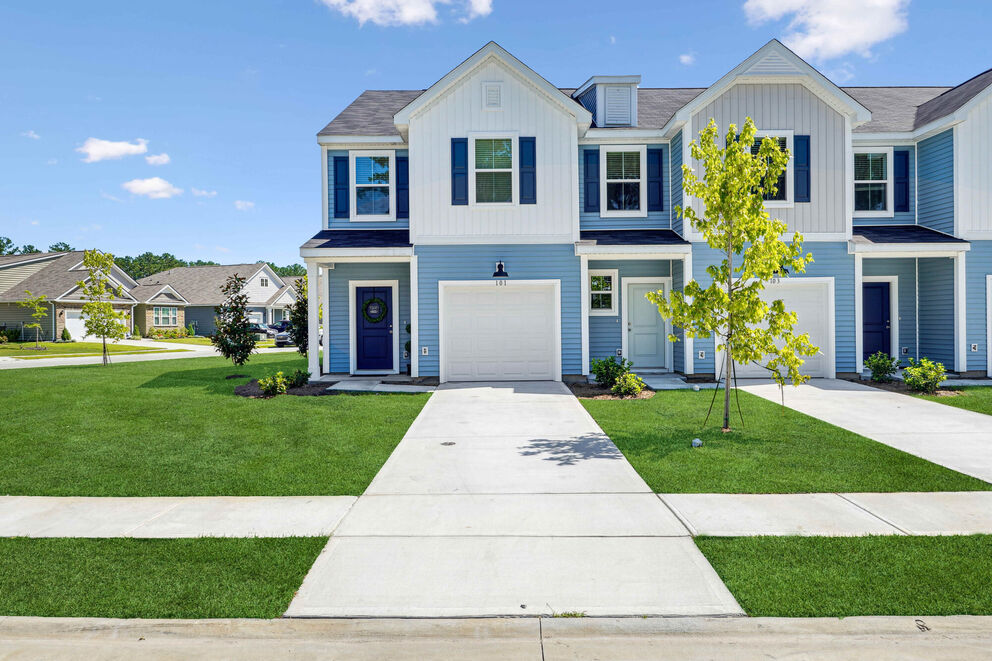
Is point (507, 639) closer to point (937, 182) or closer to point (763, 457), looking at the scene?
point (763, 457)

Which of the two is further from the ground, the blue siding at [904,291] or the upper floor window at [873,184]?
the upper floor window at [873,184]

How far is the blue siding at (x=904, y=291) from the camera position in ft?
50.6

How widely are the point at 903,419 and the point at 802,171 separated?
688 cm

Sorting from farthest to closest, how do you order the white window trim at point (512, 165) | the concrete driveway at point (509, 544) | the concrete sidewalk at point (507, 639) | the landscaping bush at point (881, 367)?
the white window trim at point (512, 165) < the landscaping bush at point (881, 367) < the concrete driveway at point (509, 544) < the concrete sidewalk at point (507, 639)

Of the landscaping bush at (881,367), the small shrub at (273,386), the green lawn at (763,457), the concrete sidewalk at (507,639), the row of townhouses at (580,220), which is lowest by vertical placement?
the concrete sidewalk at (507,639)

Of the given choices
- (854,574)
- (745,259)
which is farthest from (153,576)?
(745,259)

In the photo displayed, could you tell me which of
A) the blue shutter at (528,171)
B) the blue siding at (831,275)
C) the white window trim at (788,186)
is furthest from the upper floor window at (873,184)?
the blue shutter at (528,171)

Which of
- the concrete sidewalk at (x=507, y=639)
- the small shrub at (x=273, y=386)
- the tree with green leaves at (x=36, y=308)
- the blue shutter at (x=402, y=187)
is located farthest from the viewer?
the tree with green leaves at (x=36, y=308)

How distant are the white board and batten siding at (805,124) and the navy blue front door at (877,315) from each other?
2607mm

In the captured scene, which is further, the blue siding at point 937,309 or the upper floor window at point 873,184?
the upper floor window at point 873,184

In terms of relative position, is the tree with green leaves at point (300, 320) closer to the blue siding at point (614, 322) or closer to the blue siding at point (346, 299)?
the blue siding at point (346, 299)

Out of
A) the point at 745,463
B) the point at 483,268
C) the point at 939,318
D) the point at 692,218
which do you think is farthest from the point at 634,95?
the point at 745,463

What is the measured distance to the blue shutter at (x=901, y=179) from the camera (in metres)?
15.4

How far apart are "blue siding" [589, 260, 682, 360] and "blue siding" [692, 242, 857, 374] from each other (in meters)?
1.32
